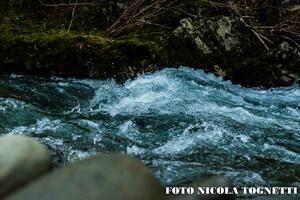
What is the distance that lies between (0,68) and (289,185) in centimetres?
435

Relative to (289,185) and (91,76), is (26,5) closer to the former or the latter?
(91,76)

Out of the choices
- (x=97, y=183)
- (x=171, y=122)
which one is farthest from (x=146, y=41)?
(x=97, y=183)

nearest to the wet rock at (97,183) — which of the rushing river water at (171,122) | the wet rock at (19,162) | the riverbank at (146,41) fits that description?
the wet rock at (19,162)

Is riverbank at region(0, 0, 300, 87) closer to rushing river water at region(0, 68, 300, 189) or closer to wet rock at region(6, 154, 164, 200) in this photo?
rushing river water at region(0, 68, 300, 189)

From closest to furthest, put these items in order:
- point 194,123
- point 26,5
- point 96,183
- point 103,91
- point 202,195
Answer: point 96,183 → point 202,195 → point 194,123 → point 103,91 → point 26,5

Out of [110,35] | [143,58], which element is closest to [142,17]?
[110,35]

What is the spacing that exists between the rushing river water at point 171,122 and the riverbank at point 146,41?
24 centimetres

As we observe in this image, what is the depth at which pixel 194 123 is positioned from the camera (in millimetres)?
5453

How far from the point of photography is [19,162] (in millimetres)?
2689

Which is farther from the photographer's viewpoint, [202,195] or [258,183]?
[258,183]

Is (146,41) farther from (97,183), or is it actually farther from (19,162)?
(97,183)

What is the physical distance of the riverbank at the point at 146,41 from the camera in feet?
23.0

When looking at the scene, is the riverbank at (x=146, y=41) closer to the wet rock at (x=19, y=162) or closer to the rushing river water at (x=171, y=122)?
the rushing river water at (x=171, y=122)

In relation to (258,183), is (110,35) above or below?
above
